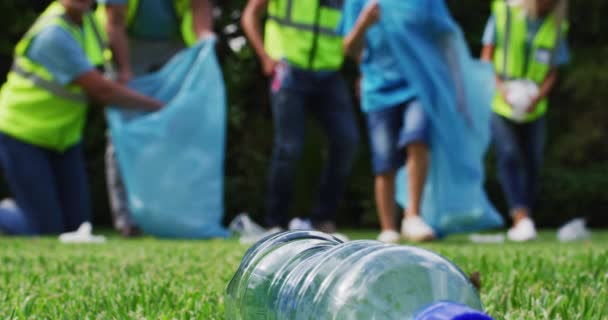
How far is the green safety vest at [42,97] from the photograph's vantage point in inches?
180

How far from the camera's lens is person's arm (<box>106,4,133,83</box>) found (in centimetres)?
480

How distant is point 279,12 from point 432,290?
152 inches

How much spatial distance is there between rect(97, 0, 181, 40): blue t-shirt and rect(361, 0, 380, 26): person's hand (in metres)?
1.62

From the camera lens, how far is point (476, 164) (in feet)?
13.3

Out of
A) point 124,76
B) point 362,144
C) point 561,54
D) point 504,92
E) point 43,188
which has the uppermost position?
point 124,76

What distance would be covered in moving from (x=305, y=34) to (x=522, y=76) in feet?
5.25

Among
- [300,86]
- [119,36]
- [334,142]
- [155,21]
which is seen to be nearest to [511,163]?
[334,142]

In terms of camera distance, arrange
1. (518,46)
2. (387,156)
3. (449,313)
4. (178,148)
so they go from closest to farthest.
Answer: (449,313), (387,156), (178,148), (518,46)

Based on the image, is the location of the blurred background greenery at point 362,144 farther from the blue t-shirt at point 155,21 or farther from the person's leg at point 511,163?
the blue t-shirt at point 155,21

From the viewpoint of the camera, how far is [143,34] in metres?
5.10

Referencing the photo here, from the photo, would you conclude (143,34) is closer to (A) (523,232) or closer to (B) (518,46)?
(B) (518,46)

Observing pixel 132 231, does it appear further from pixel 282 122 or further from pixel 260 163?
pixel 260 163

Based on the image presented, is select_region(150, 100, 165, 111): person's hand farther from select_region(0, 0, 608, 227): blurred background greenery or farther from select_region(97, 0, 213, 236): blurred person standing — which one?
select_region(0, 0, 608, 227): blurred background greenery

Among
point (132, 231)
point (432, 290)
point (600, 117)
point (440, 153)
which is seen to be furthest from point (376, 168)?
point (600, 117)
